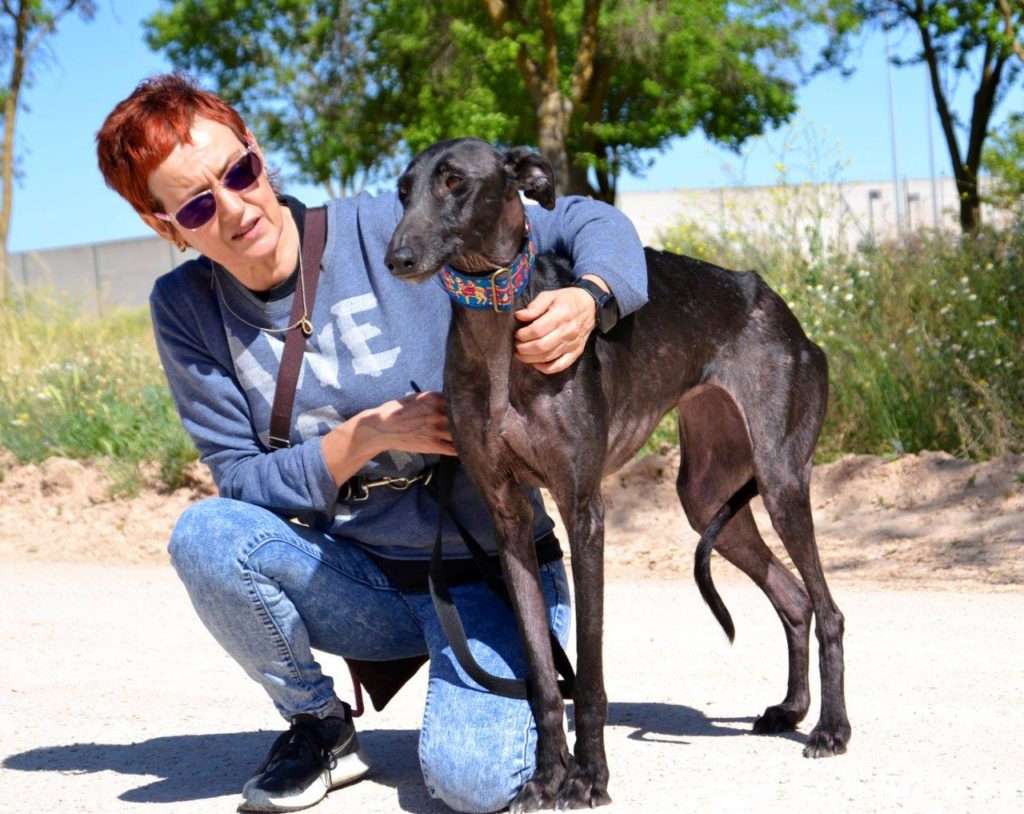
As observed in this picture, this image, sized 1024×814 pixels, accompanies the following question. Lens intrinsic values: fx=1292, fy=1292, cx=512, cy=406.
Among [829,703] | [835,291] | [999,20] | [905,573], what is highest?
[999,20]

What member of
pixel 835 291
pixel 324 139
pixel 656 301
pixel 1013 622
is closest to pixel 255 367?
pixel 656 301

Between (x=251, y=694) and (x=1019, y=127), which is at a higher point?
(x=1019, y=127)

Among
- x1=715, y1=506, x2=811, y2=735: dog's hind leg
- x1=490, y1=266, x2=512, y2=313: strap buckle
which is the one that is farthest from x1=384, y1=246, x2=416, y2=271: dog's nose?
x1=715, y1=506, x2=811, y2=735: dog's hind leg

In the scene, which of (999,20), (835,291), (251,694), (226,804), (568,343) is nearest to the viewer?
(568,343)

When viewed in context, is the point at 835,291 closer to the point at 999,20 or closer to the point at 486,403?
the point at 486,403

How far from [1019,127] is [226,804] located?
15218mm

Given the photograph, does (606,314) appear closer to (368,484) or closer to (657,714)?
(368,484)

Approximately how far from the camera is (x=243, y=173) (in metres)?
3.49

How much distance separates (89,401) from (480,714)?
694cm

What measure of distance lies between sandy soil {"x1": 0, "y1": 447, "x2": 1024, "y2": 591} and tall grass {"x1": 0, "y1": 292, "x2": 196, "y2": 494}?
23cm

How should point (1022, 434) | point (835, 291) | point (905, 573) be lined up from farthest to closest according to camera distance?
1. point (835, 291)
2. point (1022, 434)
3. point (905, 573)

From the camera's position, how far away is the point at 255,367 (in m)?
3.60

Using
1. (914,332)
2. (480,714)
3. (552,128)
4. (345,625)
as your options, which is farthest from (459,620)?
(552,128)

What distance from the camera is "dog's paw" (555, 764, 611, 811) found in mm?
3123
